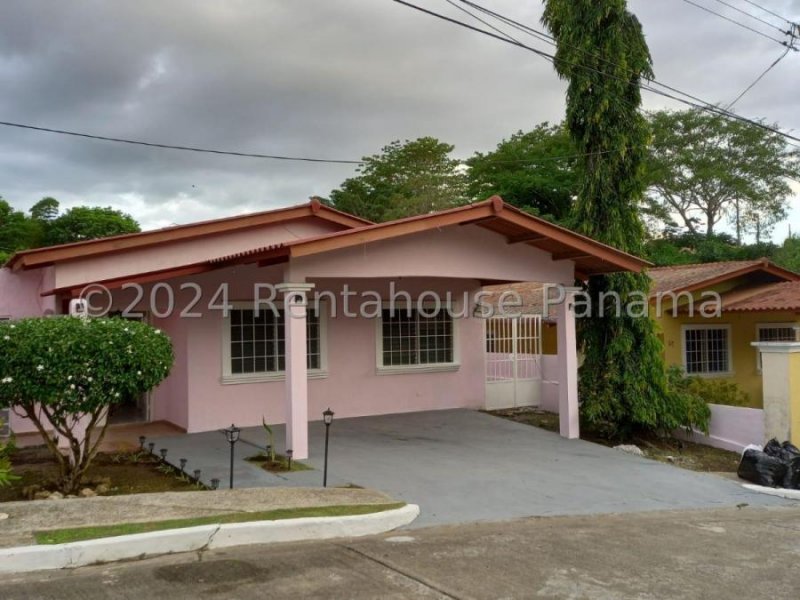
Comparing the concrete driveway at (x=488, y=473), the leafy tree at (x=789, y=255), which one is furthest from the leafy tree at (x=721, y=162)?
the concrete driveway at (x=488, y=473)

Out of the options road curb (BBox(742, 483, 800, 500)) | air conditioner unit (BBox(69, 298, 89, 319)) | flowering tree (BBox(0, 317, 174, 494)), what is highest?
air conditioner unit (BBox(69, 298, 89, 319))

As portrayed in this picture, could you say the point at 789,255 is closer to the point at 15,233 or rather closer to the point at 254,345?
the point at 254,345

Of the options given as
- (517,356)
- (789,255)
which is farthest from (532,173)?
(517,356)

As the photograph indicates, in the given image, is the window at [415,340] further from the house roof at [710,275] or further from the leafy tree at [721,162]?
the leafy tree at [721,162]

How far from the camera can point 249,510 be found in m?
6.27

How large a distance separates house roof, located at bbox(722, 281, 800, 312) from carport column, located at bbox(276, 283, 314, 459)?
1056 cm

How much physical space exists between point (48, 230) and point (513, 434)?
3317 cm

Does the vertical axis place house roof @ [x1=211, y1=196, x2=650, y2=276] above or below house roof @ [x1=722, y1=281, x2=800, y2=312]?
above

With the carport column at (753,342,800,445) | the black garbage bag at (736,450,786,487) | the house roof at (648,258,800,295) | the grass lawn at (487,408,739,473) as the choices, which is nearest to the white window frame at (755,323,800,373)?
the house roof at (648,258,800,295)

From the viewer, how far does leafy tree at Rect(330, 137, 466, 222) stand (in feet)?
114

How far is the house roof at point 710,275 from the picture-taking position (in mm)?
15453

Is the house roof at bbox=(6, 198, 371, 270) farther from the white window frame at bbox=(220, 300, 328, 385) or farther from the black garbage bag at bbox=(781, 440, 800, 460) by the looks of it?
the black garbage bag at bbox=(781, 440, 800, 460)

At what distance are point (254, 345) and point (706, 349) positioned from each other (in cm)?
1064

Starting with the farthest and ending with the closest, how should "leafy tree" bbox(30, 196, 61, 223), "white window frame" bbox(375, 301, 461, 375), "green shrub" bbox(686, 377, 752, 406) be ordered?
"leafy tree" bbox(30, 196, 61, 223) → "green shrub" bbox(686, 377, 752, 406) → "white window frame" bbox(375, 301, 461, 375)
